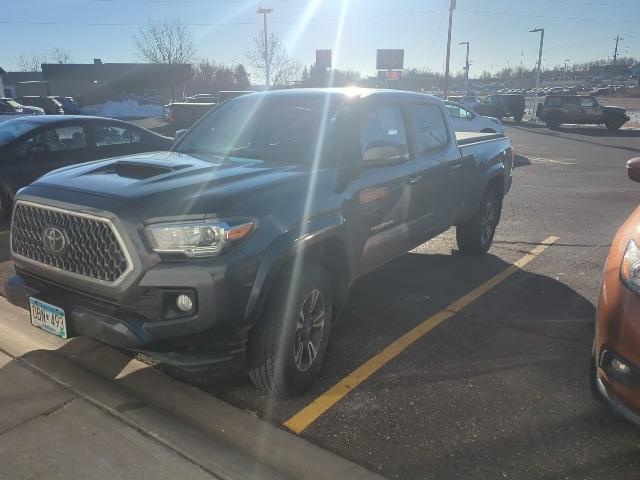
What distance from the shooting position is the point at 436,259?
20.5ft

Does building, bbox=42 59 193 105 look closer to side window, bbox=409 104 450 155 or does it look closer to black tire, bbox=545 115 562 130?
black tire, bbox=545 115 562 130

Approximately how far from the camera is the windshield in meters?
3.87

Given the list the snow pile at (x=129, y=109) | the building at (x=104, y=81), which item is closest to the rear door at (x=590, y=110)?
the snow pile at (x=129, y=109)

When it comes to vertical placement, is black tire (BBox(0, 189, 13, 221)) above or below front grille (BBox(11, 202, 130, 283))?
below

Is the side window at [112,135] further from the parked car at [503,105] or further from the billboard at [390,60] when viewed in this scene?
the billboard at [390,60]

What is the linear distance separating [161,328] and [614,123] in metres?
30.7

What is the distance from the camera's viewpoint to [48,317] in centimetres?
303

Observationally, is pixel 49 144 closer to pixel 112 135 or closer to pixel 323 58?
pixel 112 135

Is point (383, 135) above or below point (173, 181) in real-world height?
above

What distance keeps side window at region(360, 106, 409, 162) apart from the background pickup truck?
0.05ft

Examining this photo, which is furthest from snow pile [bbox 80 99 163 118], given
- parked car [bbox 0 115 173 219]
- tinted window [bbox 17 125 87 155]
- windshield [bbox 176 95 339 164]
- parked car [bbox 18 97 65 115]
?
windshield [bbox 176 95 339 164]

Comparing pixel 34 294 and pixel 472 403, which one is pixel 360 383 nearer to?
pixel 472 403

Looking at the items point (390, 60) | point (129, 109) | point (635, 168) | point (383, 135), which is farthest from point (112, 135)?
point (390, 60)

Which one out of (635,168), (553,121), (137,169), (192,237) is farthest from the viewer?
(553,121)
